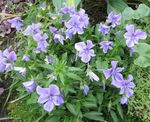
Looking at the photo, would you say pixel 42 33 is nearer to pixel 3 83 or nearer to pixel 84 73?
pixel 84 73

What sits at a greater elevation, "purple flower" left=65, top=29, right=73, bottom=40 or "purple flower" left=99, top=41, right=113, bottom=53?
"purple flower" left=65, top=29, right=73, bottom=40

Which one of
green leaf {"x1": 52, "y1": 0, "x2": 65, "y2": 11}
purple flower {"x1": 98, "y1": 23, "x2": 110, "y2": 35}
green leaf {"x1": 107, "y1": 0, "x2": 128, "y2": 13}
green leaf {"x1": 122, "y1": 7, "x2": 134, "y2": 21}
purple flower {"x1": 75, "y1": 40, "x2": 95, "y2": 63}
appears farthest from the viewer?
green leaf {"x1": 107, "y1": 0, "x2": 128, "y2": 13}

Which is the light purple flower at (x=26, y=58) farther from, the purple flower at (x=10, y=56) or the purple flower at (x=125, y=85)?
the purple flower at (x=125, y=85)

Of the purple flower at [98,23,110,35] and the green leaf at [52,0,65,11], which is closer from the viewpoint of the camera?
the purple flower at [98,23,110,35]

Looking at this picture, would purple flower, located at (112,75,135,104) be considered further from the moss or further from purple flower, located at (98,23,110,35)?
purple flower, located at (98,23,110,35)

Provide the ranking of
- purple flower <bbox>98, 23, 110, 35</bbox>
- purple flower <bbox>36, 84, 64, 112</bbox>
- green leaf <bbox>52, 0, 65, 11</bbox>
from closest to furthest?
1. purple flower <bbox>36, 84, 64, 112</bbox>
2. purple flower <bbox>98, 23, 110, 35</bbox>
3. green leaf <bbox>52, 0, 65, 11</bbox>

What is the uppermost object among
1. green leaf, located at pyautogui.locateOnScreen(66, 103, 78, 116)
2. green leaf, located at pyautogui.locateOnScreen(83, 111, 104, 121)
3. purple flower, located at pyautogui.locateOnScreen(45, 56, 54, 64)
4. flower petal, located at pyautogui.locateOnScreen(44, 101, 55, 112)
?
purple flower, located at pyautogui.locateOnScreen(45, 56, 54, 64)

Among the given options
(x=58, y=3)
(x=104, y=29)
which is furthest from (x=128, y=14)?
(x=58, y=3)

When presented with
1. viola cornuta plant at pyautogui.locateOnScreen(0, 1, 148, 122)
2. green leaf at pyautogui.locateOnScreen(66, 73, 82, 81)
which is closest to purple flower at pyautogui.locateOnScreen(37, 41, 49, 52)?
viola cornuta plant at pyautogui.locateOnScreen(0, 1, 148, 122)
